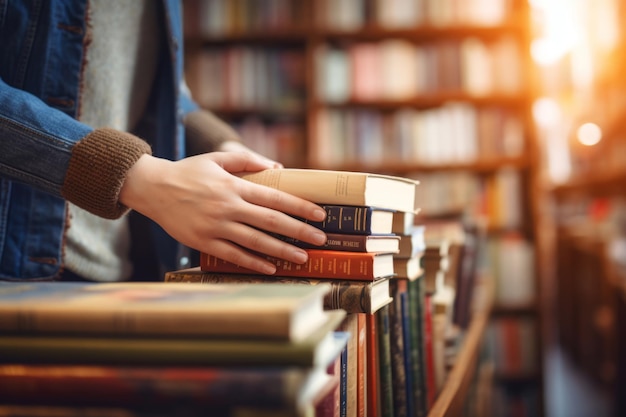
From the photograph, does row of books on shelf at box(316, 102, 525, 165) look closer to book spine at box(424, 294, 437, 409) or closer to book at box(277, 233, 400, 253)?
book spine at box(424, 294, 437, 409)

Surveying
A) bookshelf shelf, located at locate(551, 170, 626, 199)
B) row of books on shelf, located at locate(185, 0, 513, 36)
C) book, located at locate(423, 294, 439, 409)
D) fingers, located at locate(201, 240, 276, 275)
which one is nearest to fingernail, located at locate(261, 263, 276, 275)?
fingers, located at locate(201, 240, 276, 275)

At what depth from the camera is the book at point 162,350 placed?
36 cm

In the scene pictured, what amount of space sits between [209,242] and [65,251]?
0.30m

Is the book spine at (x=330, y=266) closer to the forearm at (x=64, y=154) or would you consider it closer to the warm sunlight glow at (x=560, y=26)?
the forearm at (x=64, y=154)

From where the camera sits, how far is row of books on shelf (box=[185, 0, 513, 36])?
110 inches

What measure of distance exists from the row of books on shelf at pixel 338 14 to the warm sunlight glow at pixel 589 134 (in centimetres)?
312

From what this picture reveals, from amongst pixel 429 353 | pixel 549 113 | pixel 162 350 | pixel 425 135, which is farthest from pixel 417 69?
pixel 549 113

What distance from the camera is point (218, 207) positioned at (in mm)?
580

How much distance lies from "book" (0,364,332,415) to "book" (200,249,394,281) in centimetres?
21

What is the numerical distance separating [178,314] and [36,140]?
1.11ft

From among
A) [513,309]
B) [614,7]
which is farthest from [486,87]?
[614,7]

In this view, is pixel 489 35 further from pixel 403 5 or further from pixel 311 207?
pixel 311 207

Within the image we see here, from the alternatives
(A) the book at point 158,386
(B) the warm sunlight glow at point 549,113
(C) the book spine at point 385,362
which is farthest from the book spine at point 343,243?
(B) the warm sunlight glow at point 549,113

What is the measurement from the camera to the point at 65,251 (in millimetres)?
780
